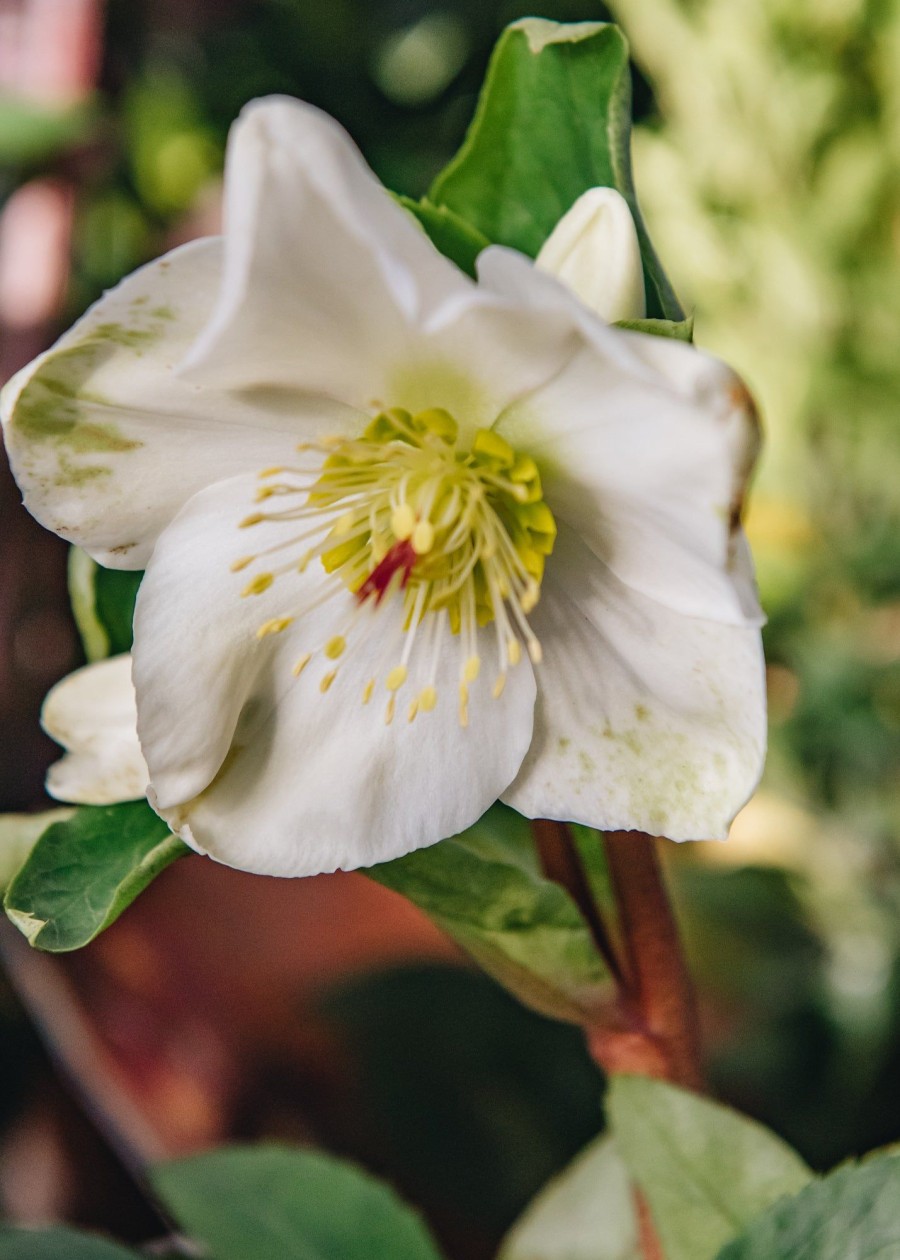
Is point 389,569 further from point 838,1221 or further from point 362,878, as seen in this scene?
point 362,878

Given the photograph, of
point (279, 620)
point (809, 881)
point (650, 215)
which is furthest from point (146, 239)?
point (279, 620)

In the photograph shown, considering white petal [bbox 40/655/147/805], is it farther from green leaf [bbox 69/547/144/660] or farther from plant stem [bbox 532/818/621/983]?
plant stem [bbox 532/818/621/983]

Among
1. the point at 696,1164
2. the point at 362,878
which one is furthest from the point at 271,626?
the point at 362,878

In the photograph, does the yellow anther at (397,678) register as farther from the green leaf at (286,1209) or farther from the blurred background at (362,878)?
the blurred background at (362,878)

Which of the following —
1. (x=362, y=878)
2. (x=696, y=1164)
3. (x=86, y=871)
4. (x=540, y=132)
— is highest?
(x=540, y=132)

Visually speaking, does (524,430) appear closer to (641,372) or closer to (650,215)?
Result: (641,372)

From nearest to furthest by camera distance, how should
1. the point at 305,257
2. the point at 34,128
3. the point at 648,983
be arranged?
the point at 305,257 → the point at 648,983 → the point at 34,128
